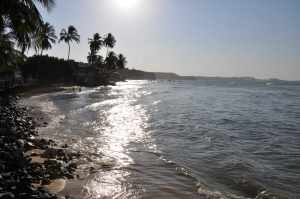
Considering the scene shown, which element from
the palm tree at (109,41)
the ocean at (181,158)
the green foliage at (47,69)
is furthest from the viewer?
the palm tree at (109,41)

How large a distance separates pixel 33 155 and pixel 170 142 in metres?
6.56

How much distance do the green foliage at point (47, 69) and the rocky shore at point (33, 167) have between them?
4395cm

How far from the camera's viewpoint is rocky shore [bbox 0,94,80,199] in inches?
256

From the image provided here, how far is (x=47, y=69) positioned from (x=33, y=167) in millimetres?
54192

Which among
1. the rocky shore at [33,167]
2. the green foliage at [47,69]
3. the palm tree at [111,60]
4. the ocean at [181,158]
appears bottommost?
the ocean at [181,158]

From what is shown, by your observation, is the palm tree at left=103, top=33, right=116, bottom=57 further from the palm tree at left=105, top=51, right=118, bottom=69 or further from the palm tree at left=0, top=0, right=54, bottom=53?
the palm tree at left=0, top=0, right=54, bottom=53

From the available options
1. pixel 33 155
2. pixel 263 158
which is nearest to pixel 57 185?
pixel 33 155

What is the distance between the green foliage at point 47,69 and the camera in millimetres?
55125

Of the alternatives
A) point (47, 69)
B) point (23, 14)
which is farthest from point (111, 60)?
point (23, 14)

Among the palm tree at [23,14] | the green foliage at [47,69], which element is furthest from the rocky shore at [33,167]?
the green foliage at [47,69]

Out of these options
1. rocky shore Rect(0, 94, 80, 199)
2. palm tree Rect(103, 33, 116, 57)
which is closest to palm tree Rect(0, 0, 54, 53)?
rocky shore Rect(0, 94, 80, 199)

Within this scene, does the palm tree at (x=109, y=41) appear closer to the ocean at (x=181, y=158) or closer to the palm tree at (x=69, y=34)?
the palm tree at (x=69, y=34)

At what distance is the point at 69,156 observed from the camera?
35.0ft

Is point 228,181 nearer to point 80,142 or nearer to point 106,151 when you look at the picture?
point 106,151
